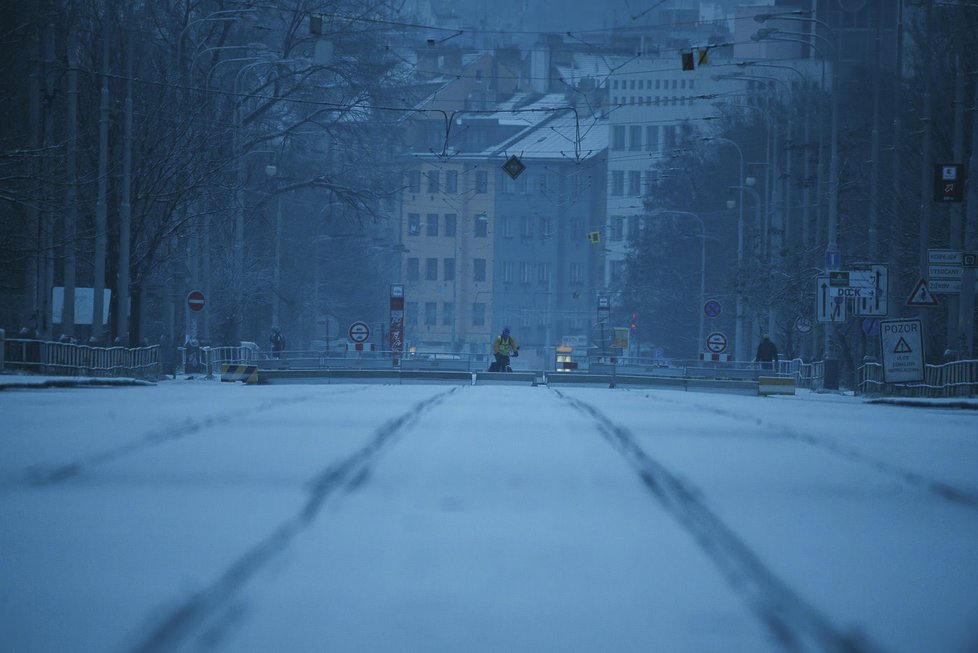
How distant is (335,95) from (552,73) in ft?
284

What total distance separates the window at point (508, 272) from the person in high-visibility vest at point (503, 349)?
68.8 meters

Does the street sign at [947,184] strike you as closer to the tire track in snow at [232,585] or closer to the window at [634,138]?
the tire track in snow at [232,585]

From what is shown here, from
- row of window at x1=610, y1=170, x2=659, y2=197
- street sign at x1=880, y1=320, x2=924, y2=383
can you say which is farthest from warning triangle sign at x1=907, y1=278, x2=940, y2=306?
row of window at x1=610, y1=170, x2=659, y2=197

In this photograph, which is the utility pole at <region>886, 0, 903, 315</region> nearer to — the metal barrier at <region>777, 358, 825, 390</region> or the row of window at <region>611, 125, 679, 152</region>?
the metal barrier at <region>777, 358, 825, 390</region>

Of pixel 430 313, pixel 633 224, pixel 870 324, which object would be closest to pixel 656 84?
pixel 633 224

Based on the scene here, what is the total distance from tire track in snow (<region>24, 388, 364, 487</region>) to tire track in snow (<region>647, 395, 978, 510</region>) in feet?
15.2

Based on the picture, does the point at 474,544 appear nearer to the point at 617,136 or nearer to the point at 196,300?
the point at 196,300

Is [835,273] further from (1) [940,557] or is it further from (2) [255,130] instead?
(1) [940,557]

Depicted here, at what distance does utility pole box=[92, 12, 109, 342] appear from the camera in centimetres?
3809

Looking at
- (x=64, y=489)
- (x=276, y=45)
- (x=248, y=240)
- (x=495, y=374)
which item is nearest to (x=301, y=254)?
(x=248, y=240)

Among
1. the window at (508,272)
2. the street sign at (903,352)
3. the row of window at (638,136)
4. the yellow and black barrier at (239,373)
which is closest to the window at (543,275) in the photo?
the window at (508,272)

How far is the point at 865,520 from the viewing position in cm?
726

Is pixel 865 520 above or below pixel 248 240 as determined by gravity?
below

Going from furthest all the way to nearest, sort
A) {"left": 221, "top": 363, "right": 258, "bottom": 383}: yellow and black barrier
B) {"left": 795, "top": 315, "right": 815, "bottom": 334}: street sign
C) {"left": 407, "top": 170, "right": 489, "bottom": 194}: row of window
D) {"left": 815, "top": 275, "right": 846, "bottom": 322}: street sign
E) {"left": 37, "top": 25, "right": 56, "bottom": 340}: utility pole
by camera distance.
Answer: {"left": 407, "top": 170, "right": 489, "bottom": 194}: row of window
{"left": 795, "top": 315, "right": 815, "bottom": 334}: street sign
{"left": 221, "top": 363, "right": 258, "bottom": 383}: yellow and black barrier
{"left": 815, "top": 275, "right": 846, "bottom": 322}: street sign
{"left": 37, "top": 25, "right": 56, "bottom": 340}: utility pole
